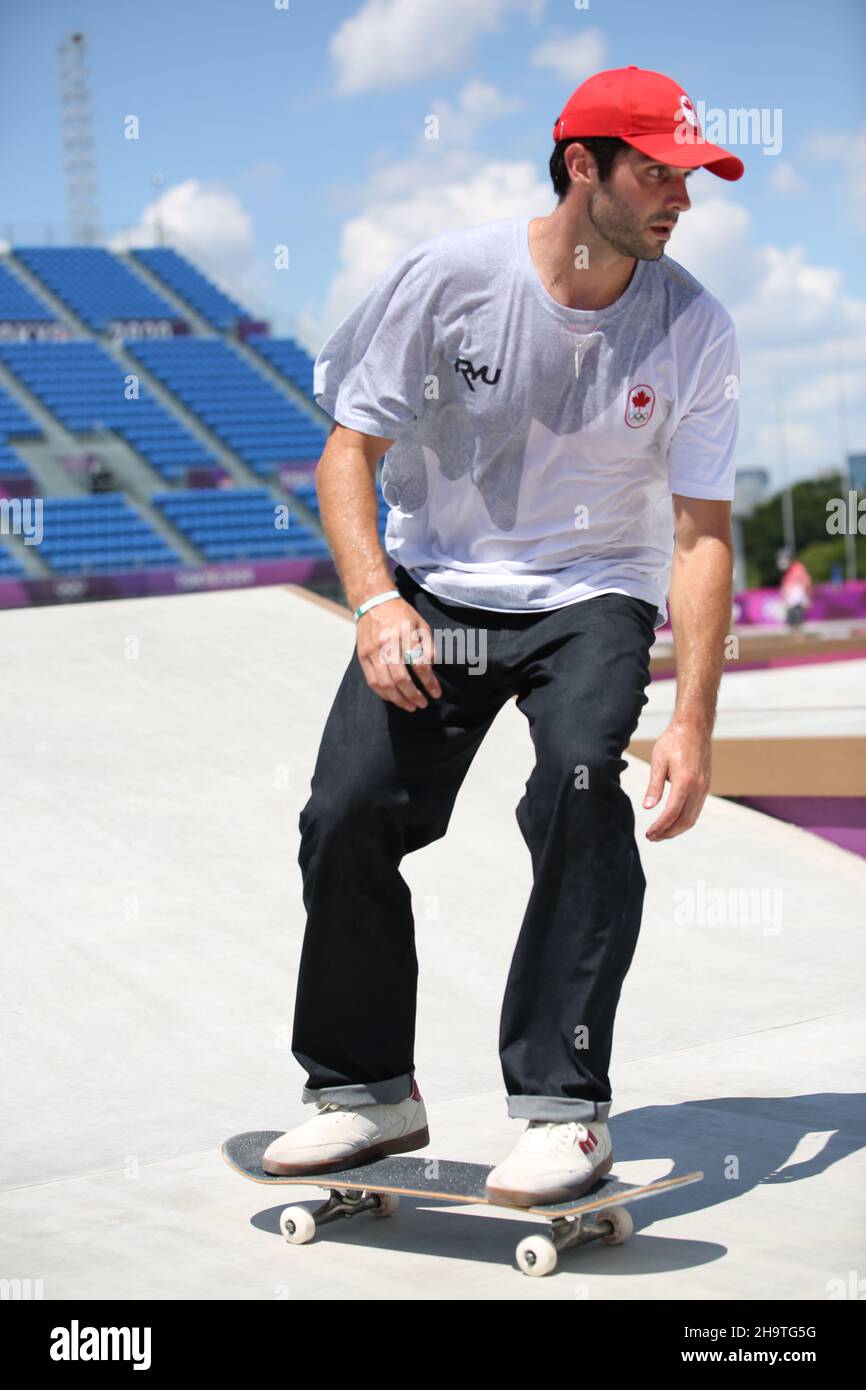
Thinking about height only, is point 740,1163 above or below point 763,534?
below

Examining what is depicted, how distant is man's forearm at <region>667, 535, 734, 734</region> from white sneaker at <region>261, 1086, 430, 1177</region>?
824mm

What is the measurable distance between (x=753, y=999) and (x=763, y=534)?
81.9 m

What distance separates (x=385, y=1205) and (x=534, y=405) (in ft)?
4.49

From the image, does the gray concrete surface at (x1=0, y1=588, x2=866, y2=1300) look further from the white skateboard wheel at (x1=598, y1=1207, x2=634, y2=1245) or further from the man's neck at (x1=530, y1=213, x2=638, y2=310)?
the man's neck at (x1=530, y1=213, x2=638, y2=310)

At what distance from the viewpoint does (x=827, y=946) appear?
4375mm

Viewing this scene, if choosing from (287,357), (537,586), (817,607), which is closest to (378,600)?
(537,586)

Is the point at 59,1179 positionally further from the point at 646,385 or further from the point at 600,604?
the point at 646,385

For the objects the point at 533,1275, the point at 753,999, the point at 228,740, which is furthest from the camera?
the point at 228,740

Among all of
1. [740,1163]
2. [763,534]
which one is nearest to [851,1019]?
[740,1163]

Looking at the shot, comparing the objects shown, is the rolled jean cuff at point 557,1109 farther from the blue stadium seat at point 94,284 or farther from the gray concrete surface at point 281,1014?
the blue stadium seat at point 94,284

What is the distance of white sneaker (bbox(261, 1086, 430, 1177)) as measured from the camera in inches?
94.9

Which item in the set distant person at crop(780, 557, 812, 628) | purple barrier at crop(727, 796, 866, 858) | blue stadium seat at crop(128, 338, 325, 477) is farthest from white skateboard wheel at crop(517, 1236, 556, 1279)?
blue stadium seat at crop(128, 338, 325, 477)

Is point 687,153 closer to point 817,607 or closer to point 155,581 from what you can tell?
point 155,581
